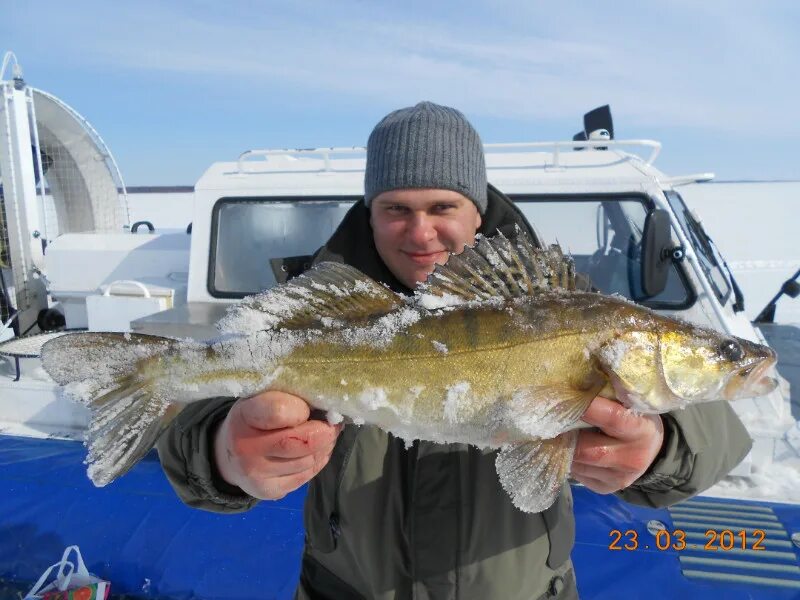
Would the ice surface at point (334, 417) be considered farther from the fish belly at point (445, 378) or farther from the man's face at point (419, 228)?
the man's face at point (419, 228)

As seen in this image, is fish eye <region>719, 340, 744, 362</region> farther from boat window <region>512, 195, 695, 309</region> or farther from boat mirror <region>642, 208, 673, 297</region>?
boat window <region>512, 195, 695, 309</region>

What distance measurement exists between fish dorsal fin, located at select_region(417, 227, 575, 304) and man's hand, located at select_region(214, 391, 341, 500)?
528 millimetres

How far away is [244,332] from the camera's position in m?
1.81

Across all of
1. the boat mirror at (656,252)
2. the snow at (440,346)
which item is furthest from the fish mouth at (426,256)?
the boat mirror at (656,252)

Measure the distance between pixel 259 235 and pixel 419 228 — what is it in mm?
3292

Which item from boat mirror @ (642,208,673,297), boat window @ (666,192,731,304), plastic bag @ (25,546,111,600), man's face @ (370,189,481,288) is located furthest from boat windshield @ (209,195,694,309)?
plastic bag @ (25,546,111,600)

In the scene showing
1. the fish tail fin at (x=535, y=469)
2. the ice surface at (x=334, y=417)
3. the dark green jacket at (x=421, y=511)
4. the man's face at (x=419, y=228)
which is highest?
the man's face at (x=419, y=228)

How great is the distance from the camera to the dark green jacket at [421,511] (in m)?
1.88

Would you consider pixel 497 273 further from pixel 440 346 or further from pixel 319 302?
pixel 319 302

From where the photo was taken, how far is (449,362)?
1738 millimetres

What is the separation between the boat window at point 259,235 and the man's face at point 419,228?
276cm

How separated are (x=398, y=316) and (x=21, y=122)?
6.36m

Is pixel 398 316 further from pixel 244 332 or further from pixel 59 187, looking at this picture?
pixel 59 187

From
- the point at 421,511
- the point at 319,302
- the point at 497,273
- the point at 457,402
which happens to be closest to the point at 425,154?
the point at 497,273
